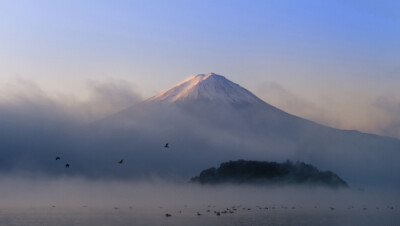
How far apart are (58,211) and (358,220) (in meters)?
46.3

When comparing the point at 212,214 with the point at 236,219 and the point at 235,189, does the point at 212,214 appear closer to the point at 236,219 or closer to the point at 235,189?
the point at 236,219

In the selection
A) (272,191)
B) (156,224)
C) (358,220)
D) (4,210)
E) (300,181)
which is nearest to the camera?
(156,224)

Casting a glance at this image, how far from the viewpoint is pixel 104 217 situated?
3307 inches

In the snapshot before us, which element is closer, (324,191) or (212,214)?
(212,214)

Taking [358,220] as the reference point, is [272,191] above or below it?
above

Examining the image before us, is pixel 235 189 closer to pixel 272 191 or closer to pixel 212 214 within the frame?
pixel 272 191

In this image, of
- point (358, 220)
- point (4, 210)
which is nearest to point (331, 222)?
point (358, 220)

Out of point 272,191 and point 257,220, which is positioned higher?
point 272,191

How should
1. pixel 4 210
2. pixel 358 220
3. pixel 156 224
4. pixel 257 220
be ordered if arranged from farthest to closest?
1. pixel 4 210
2. pixel 358 220
3. pixel 257 220
4. pixel 156 224

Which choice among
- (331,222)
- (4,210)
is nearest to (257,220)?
(331,222)

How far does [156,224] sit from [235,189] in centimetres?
11539

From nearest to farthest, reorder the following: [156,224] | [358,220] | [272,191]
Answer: [156,224], [358,220], [272,191]

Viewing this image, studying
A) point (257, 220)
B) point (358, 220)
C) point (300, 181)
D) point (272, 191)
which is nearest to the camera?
point (257, 220)

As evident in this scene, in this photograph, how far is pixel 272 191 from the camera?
18438 centimetres
